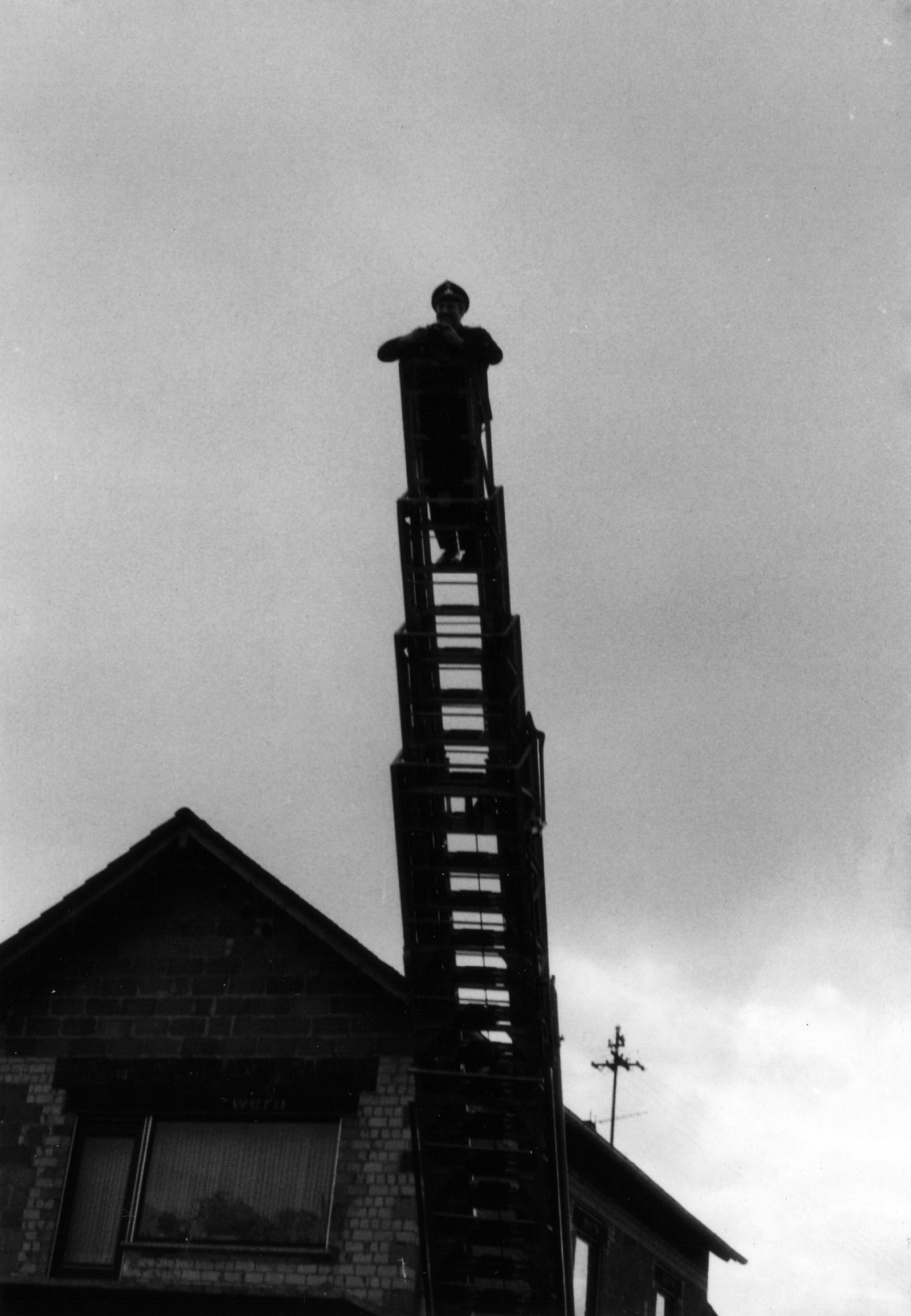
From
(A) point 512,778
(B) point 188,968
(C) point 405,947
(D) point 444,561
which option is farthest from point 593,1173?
(D) point 444,561

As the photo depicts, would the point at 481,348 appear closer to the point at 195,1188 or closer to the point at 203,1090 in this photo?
the point at 203,1090

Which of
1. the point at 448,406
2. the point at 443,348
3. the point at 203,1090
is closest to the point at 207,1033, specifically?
the point at 203,1090

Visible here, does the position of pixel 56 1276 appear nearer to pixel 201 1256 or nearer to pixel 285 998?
pixel 201 1256

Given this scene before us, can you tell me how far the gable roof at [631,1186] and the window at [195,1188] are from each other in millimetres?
2859

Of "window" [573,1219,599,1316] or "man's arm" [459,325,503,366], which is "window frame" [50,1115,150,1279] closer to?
"window" [573,1219,599,1316]

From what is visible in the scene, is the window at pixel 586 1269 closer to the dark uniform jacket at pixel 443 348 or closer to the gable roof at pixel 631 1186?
the gable roof at pixel 631 1186

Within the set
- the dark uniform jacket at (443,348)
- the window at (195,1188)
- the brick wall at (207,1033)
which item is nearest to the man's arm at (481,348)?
the dark uniform jacket at (443,348)

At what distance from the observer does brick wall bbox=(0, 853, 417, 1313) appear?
1158cm

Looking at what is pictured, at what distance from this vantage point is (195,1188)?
12133mm

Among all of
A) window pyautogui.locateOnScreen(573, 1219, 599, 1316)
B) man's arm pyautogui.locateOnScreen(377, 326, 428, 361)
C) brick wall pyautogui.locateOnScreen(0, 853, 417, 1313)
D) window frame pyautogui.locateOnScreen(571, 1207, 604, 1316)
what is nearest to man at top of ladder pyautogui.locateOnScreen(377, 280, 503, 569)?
man's arm pyautogui.locateOnScreen(377, 326, 428, 361)

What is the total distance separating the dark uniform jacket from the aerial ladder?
0.08 meters

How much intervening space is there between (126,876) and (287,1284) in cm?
438

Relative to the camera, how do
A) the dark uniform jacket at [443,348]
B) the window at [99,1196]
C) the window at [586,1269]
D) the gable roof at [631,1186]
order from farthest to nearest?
1. the window at [586,1269]
2. the gable roof at [631,1186]
3. the window at [99,1196]
4. the dark uniform jacket at [443,348]

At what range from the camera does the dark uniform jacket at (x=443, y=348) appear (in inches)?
347
